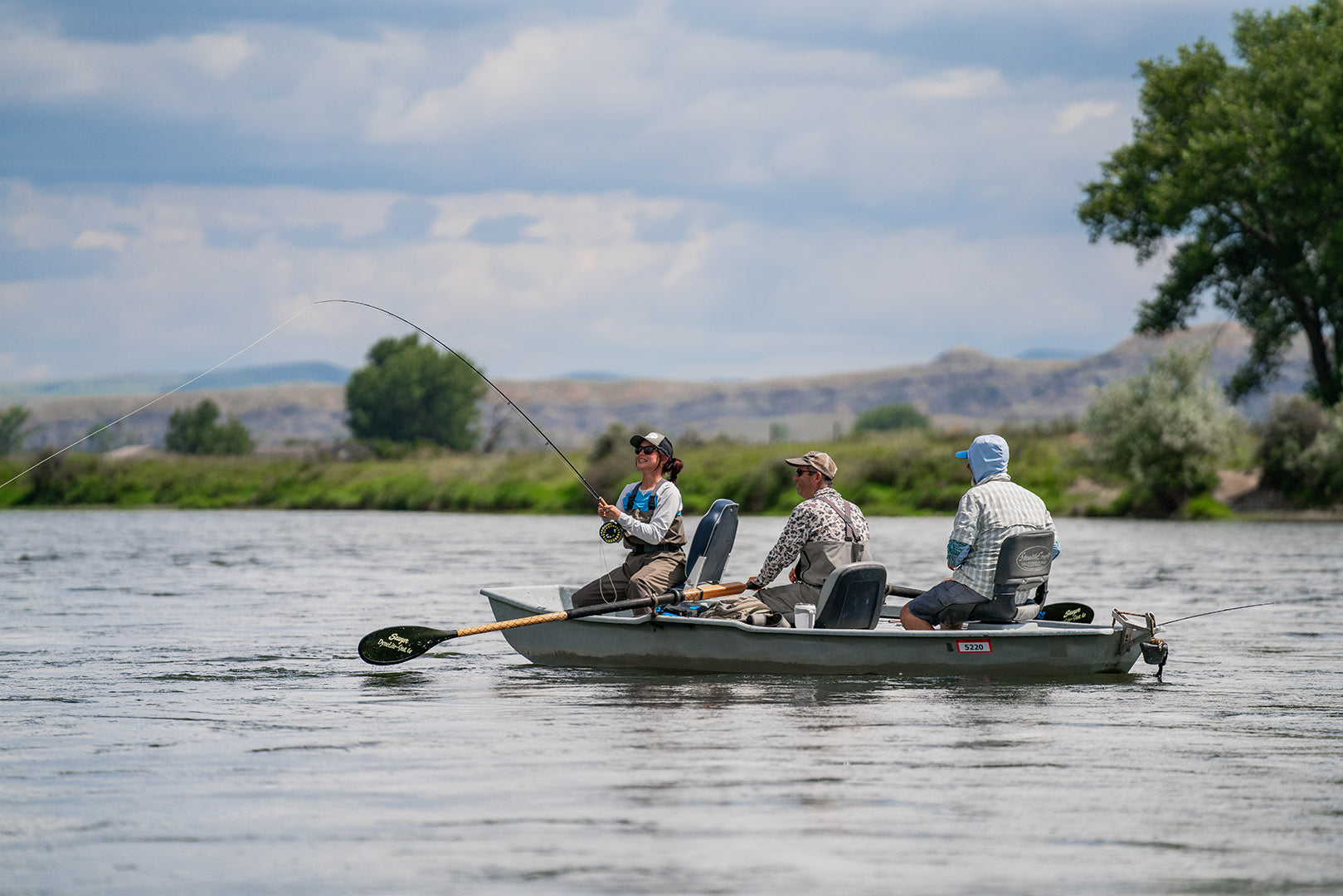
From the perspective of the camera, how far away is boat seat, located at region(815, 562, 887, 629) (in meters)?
11.9

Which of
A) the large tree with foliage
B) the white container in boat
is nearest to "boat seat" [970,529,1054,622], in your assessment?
the white container in boat

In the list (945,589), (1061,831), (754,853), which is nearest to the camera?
(754,853)

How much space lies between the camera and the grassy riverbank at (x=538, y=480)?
5150 centimetres

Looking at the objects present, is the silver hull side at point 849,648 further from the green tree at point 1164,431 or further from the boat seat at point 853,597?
the green tree at point 1164,431

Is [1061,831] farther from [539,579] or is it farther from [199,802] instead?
[539,579]

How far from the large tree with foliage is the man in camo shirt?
3256cm

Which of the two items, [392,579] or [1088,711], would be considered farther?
[392,579]

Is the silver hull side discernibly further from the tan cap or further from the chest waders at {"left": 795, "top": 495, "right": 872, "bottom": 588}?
the tan cap

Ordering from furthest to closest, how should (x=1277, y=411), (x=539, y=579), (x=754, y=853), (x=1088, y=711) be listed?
(x=1277, y=411), (x=539, y=579), (x=1088, y=711), (x=754, y=853)

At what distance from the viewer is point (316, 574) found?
1043 inches

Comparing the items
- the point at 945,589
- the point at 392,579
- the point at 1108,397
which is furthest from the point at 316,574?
the point at 1108,397

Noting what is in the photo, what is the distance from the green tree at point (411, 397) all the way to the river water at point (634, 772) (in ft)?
316

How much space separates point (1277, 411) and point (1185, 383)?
2.59 m

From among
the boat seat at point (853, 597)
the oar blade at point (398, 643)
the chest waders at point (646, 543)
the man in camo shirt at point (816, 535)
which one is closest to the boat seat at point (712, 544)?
the chest waders at point (646, 543)
